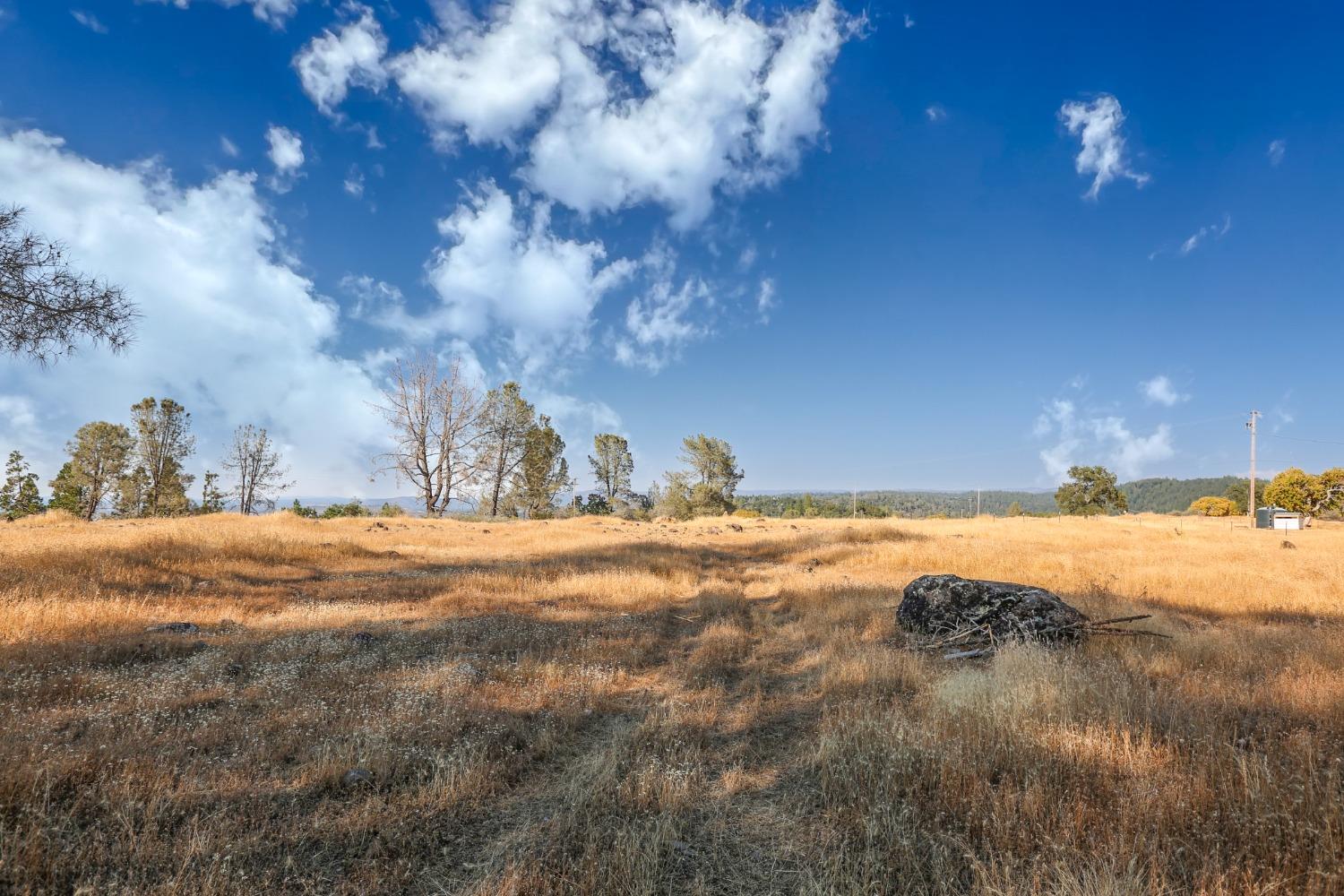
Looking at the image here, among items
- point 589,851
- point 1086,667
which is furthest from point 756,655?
point 589,851

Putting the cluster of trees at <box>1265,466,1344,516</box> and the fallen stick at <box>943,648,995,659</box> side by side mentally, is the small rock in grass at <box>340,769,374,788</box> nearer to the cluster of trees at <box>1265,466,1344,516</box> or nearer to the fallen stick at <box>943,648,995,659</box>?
the fallen stick at <box>943,648,995,659</box>

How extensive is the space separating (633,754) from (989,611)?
7.84m

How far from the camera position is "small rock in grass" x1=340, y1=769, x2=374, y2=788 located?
14.5 ft

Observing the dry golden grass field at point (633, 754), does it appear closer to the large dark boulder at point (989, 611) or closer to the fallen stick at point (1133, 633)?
the fallen stick at point (1133, 633)

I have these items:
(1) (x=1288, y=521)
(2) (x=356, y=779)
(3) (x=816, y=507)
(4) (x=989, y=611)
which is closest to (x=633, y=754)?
(2) (x=356, y=779)

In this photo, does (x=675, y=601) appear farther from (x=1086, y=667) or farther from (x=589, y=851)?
(x=589, y=851)

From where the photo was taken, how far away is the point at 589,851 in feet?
11.9

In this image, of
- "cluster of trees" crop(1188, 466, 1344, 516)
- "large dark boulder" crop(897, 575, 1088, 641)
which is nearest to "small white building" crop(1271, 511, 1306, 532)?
"cluster of trees" crop(1188, 466, 1344, 516)

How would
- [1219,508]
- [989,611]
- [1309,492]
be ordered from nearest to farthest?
1. [989,611]
2. [1309,492]
3. [1219,508]

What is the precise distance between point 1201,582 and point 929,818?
16.4 meters

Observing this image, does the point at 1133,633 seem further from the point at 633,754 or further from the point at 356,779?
the point at 356,779

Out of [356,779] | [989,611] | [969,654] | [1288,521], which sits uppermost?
[1288,521]

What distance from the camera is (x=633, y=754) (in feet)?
17.4

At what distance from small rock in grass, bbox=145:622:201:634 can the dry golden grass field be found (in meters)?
0.28
